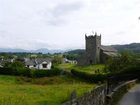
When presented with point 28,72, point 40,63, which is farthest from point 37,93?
point 40,63

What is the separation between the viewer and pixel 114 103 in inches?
987

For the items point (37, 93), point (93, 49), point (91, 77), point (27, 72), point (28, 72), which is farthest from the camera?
point (93, 49)

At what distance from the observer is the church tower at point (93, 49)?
136500 mm

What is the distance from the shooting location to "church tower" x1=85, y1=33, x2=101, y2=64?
136500 mm

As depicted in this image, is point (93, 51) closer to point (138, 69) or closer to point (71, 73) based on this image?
point (71, 73)

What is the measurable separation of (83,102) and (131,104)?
434 inches

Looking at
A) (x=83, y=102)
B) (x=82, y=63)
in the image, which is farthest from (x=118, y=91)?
(x=82, y=63)

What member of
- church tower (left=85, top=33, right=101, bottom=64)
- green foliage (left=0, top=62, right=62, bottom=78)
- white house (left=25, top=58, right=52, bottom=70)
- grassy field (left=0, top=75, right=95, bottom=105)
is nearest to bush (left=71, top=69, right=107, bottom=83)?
grassy field (left=0, top=75, right=95, bottom=105)

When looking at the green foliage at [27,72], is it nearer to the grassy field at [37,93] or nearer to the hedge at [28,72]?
the hedge at [28,72]

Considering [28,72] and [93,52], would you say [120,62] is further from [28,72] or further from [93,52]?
[93,52]

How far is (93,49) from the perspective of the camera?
13700 cm

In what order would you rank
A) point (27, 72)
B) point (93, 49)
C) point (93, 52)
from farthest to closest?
1. point (93, 49)
2. point (93, 52)
3. point (27, 72)

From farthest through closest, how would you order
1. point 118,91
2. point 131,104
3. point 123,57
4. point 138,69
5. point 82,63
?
1. point 82,63
2. point 123,57
3. point 138,69
4. point 118,91
5. point 131,104

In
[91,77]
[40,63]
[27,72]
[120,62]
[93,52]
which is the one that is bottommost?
[91,77]
